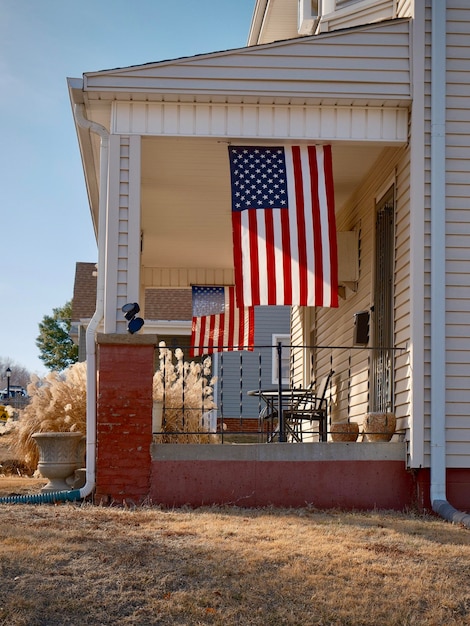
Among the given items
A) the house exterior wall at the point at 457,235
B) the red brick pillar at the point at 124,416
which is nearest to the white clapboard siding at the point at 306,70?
the house exterior wall at the point at 457,235

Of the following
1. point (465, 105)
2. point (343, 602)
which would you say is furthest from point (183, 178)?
point (343, 602)

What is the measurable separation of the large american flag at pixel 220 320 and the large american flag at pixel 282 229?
20.3ft

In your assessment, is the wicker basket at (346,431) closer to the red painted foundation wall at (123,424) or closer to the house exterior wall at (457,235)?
the house exterior wall at (457,235)

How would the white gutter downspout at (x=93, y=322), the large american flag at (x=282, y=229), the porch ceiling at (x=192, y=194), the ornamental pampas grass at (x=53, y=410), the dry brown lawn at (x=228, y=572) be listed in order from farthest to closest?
the ornamental pampas grass at (x=53, y=410)
the porch ceiling at (x=192, y=194)
the large american flag at (x=282, y=229)
the white gutter downspout at (x=93, y=322)
the dry brown lawn at (x=228, y=572)

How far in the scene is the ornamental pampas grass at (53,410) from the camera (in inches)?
432

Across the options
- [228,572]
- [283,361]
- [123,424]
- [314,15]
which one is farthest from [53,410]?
[283,361]

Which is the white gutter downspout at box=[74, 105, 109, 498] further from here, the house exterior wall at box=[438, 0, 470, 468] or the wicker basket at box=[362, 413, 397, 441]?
the house exterior wall at box=[438, 0, 470, 468]

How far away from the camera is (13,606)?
481cm

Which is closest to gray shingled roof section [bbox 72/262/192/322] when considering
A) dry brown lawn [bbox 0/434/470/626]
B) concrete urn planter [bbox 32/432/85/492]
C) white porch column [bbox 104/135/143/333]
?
concrete urn planter [bbox 32/432/85/492]

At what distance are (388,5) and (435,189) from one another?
288cm

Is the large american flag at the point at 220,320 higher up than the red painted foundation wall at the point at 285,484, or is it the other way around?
the large american flag at the point at 220,320

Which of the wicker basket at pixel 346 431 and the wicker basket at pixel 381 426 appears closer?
the wicker basket at pixel 381 426

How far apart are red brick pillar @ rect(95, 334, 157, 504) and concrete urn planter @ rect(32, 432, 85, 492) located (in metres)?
1.34

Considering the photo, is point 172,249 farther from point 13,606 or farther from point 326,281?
point 13,606
